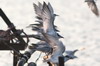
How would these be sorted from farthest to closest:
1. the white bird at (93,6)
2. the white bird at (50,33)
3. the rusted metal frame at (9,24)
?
the white bird at (93,6), the rusted metal frame at (9,24), the white bird at (50,33)

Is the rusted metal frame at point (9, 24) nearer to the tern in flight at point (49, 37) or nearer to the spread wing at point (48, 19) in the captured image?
the tern in flight at point (49, 37)

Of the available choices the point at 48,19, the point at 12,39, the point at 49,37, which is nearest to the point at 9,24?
the point at 12,39

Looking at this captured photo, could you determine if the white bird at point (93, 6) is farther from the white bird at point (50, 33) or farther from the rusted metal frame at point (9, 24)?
the rusted metal frame at point (9, 24)

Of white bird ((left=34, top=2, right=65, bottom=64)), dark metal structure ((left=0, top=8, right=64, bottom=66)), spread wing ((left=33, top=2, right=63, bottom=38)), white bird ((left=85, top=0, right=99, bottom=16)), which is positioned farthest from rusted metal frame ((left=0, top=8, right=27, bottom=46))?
white bird ((left=85, top=0, right=99, bottom=16))

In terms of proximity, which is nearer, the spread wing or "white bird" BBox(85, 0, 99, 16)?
the spread wing

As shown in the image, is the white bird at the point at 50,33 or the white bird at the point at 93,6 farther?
the white bird at the point at 93,6

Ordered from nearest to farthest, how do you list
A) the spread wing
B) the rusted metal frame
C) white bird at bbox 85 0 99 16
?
the spread wing, the rusted metal frame, white bird at bbox 85 0 99 16

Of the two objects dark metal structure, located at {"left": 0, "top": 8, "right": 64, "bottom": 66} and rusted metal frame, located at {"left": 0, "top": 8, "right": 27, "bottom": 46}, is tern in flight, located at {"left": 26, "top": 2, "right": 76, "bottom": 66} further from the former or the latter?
rusted metal frame, located at {"left": 0, "top": 8, "right": 27, "bottom": 46}

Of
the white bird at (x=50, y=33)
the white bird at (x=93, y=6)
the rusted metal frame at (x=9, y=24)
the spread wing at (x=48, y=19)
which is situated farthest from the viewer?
the white bird at (x=93, y=6)

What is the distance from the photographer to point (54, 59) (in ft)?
57.3

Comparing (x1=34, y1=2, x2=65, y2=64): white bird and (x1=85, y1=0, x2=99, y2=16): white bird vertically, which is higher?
(x1=85, y1=0, x2=99, y2=16): white bird

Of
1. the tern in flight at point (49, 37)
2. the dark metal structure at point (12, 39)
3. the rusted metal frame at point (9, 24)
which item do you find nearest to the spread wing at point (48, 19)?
the tern in flight at point (49, 37)

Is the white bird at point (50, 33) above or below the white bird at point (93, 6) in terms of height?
below

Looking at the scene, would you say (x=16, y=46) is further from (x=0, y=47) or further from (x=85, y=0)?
(x=85, y=0)
